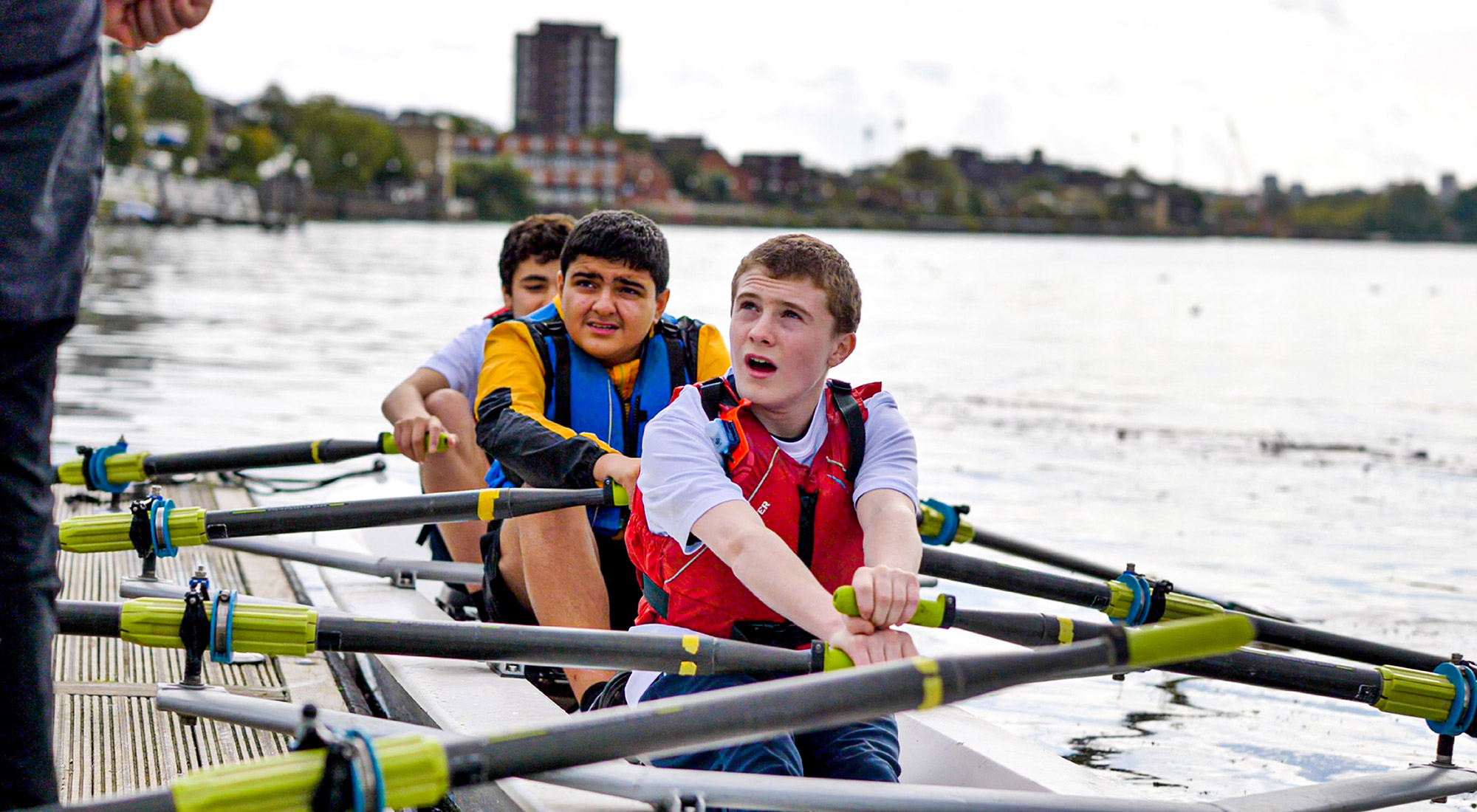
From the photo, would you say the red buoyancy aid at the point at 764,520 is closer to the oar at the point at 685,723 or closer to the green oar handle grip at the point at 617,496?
the green oar handle grip at the point at 617,496

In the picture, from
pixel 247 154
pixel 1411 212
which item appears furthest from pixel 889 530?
pixel 1411 212

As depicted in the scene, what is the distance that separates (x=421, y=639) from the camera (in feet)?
10.6

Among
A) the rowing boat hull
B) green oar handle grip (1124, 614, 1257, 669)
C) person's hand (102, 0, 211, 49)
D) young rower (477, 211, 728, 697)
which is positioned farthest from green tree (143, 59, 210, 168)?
green oar handle grip (1124, 614, 1257, 669)

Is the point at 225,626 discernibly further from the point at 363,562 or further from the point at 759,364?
the point at 363,562

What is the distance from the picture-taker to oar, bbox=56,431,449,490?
5879 millimetres

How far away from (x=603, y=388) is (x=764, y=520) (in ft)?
4.81

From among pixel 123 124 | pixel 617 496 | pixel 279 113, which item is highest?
pixel 279 113

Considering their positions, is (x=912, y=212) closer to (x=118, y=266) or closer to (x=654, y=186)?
(x=654, y=186)

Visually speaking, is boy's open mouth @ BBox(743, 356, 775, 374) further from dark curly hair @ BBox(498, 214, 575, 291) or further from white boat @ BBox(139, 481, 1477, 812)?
dark curly hair @ BBox(498, 214, 575, 291)

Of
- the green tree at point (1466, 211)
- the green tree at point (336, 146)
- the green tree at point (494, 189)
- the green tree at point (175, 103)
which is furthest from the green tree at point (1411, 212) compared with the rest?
the green tree at point (175, 103)

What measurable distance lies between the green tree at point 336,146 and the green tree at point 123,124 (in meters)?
36.3

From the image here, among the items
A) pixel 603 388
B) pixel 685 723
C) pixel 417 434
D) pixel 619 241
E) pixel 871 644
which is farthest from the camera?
pixel 417 434

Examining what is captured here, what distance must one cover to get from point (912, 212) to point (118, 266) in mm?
139778

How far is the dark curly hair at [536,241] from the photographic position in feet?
19.3
